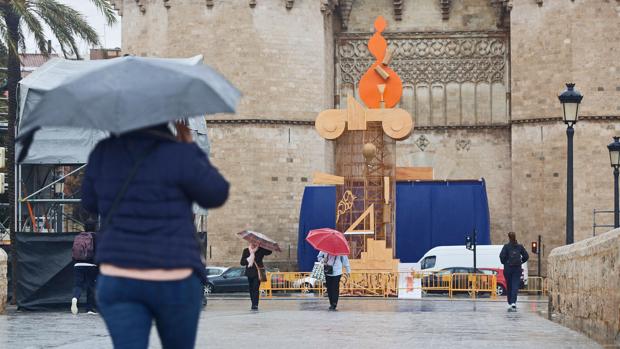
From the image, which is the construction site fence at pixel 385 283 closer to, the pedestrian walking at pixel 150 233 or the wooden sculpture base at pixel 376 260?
the wooden sculpture base at pixel 376 260

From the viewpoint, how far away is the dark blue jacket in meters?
5.29

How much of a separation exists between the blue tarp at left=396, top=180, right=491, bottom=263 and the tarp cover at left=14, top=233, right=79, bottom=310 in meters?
18.8

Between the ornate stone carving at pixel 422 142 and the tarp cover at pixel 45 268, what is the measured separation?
24348 mm

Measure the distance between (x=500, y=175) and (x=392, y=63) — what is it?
5.22 m

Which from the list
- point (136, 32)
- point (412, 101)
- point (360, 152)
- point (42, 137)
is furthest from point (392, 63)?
point (42, 137)

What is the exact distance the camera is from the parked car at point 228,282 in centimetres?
3672

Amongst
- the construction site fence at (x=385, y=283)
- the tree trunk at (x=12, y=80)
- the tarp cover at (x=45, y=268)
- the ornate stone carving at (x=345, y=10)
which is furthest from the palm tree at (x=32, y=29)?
the ornate stone carving at (x=345, y=10)

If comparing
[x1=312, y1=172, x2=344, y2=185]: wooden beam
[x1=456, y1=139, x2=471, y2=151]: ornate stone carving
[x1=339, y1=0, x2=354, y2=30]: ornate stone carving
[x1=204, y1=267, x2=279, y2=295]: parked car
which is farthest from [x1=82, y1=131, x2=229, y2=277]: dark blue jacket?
[x1=339, y1=0, x2=354, y2=30]: ornate stone carving

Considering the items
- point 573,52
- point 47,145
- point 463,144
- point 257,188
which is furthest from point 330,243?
point 463,144

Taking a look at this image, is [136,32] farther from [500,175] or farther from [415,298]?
[415,298]

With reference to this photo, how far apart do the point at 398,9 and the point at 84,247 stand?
→ 2628 centimetres

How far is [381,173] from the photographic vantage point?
2945 centimetres

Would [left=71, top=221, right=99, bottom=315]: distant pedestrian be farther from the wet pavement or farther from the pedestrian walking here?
the pedestrian walking

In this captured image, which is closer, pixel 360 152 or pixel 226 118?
pixel 360 152
